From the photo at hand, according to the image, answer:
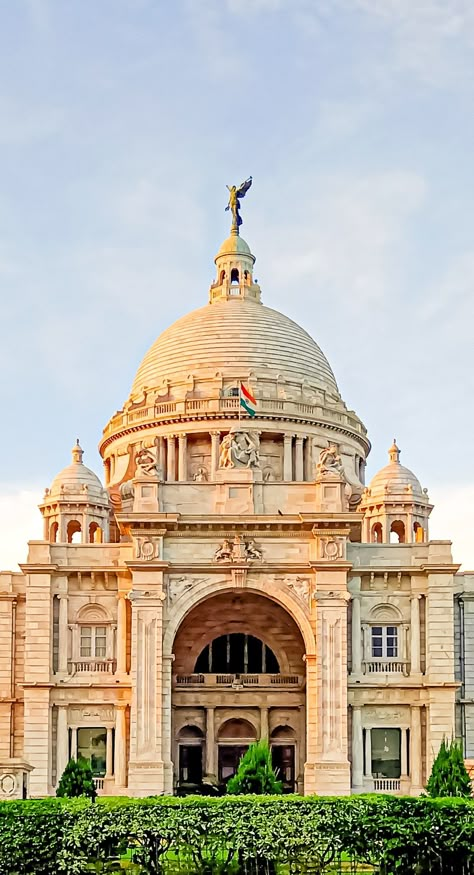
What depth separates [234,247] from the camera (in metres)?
87.1

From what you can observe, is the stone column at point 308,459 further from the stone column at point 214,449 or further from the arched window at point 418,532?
the arched window at point 418,532

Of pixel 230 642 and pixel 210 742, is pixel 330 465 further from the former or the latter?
pixel 210 742

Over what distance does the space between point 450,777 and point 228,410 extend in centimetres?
3232

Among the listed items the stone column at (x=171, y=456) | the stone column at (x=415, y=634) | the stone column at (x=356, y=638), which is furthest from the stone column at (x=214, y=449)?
the stone column at (x=415, y=634)

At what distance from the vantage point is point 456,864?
4025 centimetres

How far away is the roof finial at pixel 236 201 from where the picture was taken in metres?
87.8

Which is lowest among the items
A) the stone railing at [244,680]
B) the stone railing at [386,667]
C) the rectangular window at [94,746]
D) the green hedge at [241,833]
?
the green hedge at [241,833]

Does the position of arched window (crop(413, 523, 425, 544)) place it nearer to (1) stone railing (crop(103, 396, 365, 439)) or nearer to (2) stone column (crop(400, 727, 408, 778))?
(1) stone railing (crop(103, 396, 365, 439))

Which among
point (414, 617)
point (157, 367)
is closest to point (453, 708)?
point (414, 617)

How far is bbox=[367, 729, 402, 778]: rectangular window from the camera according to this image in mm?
64375

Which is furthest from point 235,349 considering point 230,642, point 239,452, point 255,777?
point 255,777

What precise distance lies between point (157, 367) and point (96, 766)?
26.8 metres

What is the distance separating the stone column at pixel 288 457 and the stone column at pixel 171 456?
584 centimetres

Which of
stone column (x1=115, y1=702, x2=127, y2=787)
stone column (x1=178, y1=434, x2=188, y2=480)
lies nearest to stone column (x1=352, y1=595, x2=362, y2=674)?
stone column (x1=115, y1=702, x2=127, y2=787)
